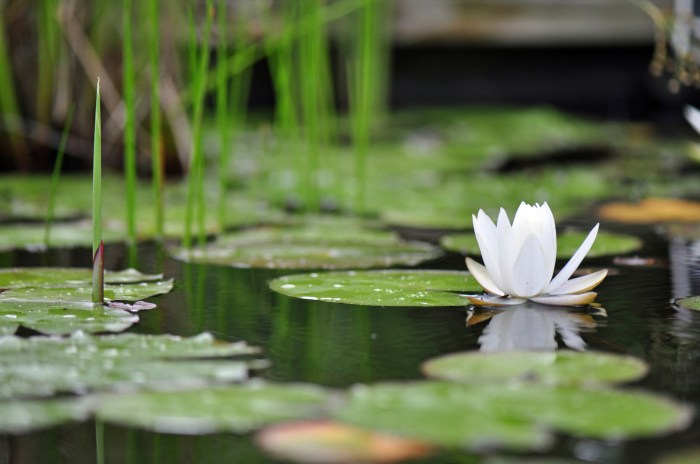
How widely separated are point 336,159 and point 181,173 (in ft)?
1.72

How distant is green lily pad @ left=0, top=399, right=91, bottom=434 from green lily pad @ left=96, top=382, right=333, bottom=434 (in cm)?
2

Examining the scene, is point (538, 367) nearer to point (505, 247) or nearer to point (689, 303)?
point (505, 247)

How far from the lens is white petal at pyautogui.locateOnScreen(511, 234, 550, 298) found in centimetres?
115

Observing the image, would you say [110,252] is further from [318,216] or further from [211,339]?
[211,339]

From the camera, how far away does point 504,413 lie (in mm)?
804

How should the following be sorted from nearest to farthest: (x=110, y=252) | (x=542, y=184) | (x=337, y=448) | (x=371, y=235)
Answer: (x=337, y=448), (x=110, y=252), (x=371, y=235), (x=542, y=184)

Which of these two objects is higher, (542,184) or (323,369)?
(542,184)

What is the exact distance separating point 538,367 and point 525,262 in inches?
10.3

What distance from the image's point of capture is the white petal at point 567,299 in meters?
1.22

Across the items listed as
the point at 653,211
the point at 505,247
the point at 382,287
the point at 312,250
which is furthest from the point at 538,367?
the point at 653,211

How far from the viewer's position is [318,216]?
2090mm

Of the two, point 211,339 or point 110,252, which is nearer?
point 211,339

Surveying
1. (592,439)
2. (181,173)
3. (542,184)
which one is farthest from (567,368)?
(181,173)

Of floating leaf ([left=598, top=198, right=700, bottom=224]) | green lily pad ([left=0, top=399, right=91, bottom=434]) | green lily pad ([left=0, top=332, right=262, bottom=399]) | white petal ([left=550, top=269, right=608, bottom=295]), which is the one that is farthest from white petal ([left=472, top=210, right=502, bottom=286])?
floating leaf ([left=598, top=198, right=700, bottom=224])
